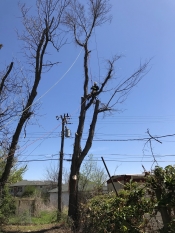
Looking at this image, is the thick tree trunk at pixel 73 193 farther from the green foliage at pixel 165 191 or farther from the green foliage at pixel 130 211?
the green foliage at pixel 165 191

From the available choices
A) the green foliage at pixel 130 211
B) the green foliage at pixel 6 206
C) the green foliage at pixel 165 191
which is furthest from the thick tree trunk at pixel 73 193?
the green foliage at pixel 165 191

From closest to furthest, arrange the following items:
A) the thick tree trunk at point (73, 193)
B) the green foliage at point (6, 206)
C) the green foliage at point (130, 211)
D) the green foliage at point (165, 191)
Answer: the green foliage at point (165, 191)
the green foliage at point (130, 211)
the thick tree trunk at point (73, 193)
the green foliage at point (6, 206)

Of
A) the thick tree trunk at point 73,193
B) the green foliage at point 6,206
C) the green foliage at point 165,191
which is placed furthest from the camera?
the green foliage at point 6,206

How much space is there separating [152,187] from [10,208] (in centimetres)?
1314

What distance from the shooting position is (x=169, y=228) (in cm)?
337

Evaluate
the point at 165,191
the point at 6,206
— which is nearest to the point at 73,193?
the point at 6,206

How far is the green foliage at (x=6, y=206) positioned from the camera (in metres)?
13.8

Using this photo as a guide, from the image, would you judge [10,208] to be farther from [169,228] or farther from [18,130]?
[169,228]

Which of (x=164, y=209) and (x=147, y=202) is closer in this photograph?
(x=164, y=209)

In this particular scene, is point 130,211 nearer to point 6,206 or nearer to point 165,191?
point 165,191

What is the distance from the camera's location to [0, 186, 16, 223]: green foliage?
13.8 meters

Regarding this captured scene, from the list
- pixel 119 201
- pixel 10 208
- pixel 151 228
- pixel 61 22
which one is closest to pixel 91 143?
pixel 10 208

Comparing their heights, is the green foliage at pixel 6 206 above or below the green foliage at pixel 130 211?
below

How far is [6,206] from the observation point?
1438 centimetres
